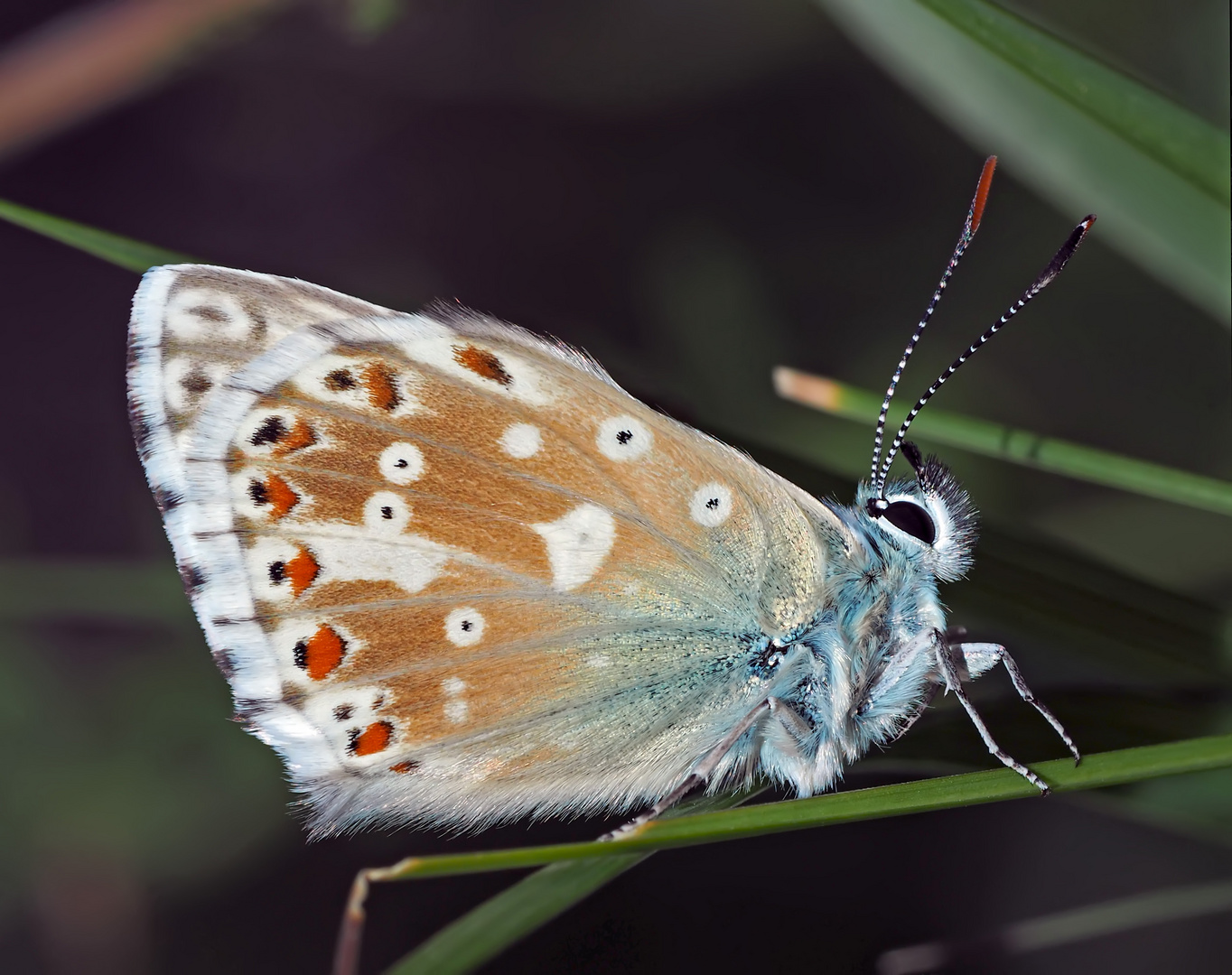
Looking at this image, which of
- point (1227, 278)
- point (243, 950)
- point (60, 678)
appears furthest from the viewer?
point (60, 678)

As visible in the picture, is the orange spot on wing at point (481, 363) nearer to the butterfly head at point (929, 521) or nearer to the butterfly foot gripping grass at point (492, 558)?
the butterfly foot gripping grass at point (492, 558)

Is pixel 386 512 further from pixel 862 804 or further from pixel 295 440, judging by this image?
pixel 862 804

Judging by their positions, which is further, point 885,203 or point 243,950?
point 885,203

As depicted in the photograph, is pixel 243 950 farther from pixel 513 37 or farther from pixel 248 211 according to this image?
pixel 513 37

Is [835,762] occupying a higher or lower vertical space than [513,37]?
lower

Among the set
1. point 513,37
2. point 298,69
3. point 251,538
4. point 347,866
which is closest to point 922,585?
point 251,538

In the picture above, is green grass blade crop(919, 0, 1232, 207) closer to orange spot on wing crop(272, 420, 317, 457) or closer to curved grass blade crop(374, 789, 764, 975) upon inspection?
orange spot on wing crop(272, 420, 317, 457)

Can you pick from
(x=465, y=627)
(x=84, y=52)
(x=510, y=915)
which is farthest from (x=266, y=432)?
(x=84, y=52)

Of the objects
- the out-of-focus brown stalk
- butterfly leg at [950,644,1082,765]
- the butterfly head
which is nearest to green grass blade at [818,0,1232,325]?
the butterfly head
